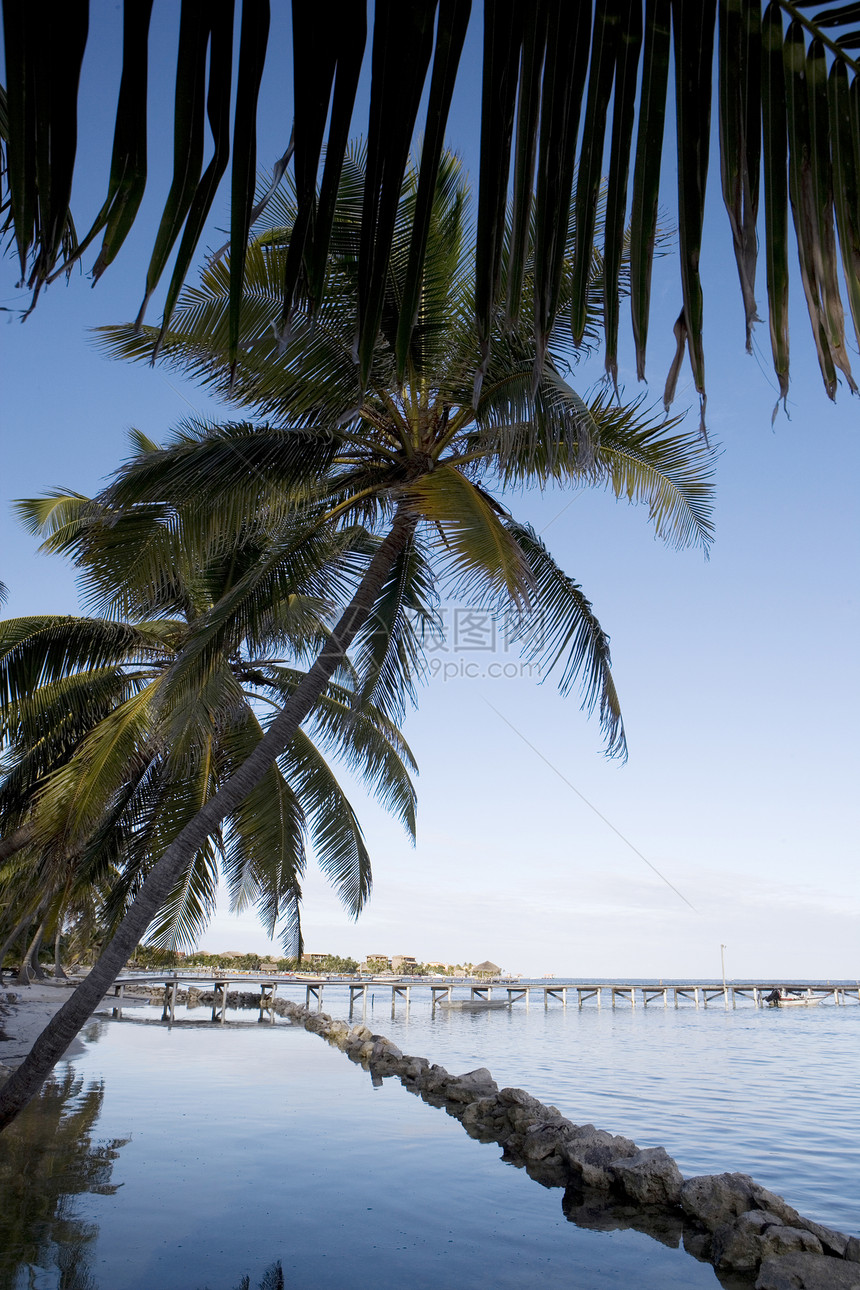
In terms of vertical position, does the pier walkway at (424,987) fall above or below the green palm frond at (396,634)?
below

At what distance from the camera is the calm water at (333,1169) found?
5.86 meters

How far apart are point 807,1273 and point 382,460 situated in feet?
23.6

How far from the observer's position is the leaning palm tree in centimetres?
657

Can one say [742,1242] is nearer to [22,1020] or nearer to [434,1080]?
[434,1080]

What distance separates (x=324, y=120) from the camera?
86 centimetres

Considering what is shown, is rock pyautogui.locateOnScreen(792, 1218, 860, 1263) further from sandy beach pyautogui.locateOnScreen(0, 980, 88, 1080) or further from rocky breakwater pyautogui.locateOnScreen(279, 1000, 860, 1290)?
sandy beach pyautogui.locateOnScreen(0, 980, 88, 1080)

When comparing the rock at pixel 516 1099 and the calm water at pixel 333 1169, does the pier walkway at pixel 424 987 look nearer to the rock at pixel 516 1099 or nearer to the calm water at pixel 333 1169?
the calm water at pixel 333 1169

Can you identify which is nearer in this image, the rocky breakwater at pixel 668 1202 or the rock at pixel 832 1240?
the rocky breakwater at pixel 668 1202

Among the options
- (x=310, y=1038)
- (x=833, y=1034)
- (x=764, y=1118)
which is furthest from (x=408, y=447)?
(x=833, y=1034)

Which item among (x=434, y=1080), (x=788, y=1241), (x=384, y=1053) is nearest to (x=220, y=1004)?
(x=384, y=1053)

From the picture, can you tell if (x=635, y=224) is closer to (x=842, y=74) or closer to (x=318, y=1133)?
(x=842, y=74)

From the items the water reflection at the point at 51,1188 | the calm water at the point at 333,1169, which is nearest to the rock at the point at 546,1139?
the calm water at the point at 333,1169

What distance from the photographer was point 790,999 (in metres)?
54.8

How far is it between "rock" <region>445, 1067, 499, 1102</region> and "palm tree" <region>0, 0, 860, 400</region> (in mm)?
13792
